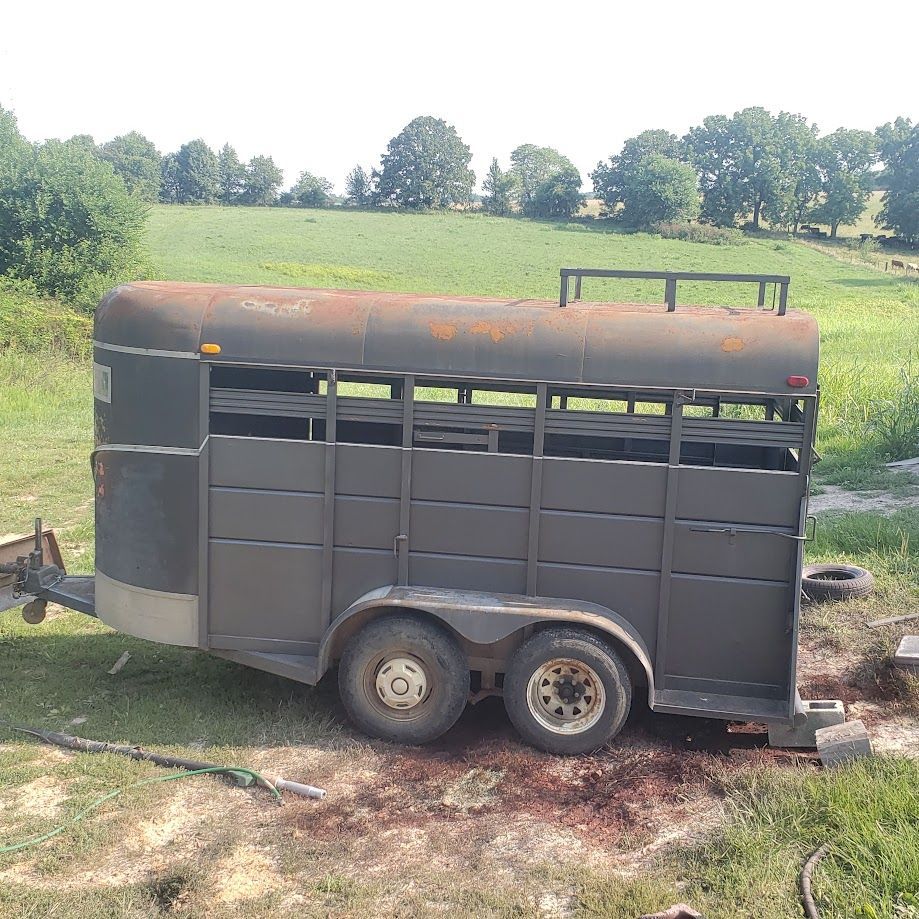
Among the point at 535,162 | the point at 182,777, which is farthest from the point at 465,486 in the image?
the point at 535,162

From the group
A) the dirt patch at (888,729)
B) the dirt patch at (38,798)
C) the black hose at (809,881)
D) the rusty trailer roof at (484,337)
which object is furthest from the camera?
the dirt patch at (888,729)

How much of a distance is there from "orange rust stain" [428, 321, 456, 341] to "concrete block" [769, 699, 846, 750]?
317cm

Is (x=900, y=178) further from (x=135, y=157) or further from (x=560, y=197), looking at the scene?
(x=135, y=157)

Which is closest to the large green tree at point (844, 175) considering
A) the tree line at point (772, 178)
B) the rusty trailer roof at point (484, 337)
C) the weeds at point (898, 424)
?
the tree line at point (772, 178)

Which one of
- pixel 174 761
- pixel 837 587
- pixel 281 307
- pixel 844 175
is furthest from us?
pixel 844 175

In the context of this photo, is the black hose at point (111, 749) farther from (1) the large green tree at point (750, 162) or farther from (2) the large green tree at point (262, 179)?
(2) the large green tree at point (262, 179)

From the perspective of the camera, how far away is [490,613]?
618 cm

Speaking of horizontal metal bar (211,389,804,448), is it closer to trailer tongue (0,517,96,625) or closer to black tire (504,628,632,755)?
black tire (504,628,632,755)

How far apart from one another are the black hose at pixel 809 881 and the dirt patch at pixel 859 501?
7628 millimetres

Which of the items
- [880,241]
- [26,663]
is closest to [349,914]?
[26,663]

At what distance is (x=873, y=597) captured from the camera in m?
8.71

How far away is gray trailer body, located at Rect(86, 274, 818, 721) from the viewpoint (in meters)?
6.11

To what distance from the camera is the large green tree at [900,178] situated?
8162 centimetres

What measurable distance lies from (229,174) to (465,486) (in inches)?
4336
